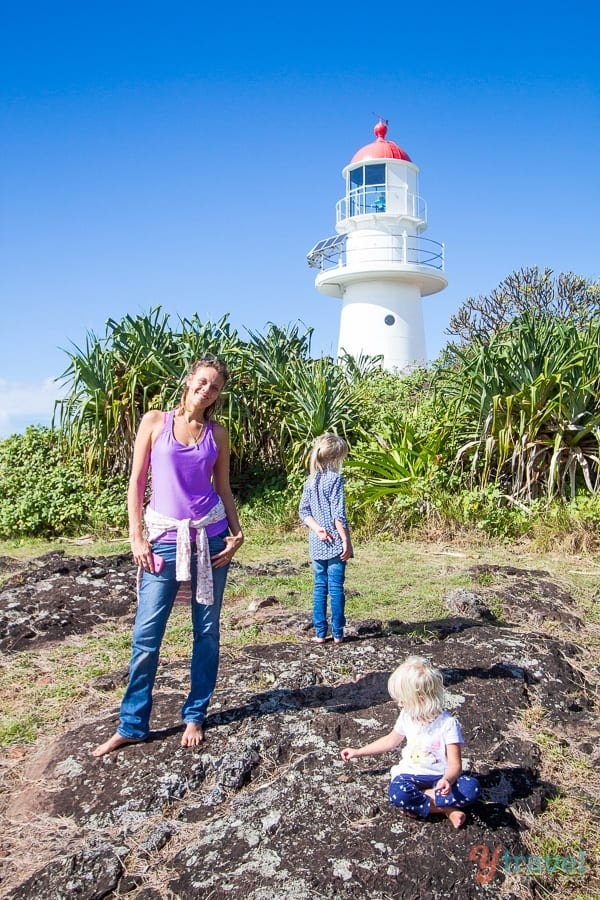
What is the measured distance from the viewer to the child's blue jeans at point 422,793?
2.76 m

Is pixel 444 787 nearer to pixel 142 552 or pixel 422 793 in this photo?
pixel 422 793

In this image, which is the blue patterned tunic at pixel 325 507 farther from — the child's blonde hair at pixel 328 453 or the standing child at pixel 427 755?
the standing child at pixel 427 755

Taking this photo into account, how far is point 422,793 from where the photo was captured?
2779 millimetres

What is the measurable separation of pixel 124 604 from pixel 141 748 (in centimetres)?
300

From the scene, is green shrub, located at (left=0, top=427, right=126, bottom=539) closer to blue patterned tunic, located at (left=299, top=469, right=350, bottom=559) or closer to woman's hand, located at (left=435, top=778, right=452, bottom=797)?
blue patterned tunic, located at (left=299, top=469, right=350, bottom=559)

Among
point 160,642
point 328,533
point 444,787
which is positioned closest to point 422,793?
point 444,787

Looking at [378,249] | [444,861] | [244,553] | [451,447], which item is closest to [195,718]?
[444,861]

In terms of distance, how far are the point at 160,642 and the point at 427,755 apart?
3.98 feet

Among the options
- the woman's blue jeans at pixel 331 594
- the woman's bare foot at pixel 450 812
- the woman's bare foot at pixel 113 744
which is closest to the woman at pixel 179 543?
the woman's bare foot at pixel 113 744

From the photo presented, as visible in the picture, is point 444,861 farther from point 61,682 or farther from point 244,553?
point 244,553

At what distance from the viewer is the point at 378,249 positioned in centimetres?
2027

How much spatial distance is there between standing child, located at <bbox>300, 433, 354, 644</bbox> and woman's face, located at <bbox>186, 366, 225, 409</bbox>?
154cm

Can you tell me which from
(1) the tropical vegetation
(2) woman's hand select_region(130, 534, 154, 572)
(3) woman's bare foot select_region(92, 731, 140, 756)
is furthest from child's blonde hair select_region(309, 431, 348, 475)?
(1) the tropical vegetation

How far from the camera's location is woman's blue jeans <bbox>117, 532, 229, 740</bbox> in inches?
130
